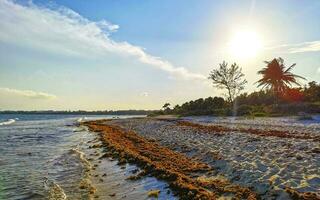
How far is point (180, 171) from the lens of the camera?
41.8ft

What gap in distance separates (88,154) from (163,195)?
1184cm

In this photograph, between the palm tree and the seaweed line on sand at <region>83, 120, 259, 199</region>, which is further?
the palm tree

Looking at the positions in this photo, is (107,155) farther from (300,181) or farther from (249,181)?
(300,181)

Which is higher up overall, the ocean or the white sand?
the white sand

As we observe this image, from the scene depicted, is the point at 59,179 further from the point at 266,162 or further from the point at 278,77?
the point at 278,77

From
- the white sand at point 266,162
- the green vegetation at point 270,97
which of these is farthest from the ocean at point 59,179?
the green vegetation at point 270,97

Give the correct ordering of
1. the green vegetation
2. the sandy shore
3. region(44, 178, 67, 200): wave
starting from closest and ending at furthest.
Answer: the sandy shore, region(44, 178, 67, 200): wave, the green vegetation

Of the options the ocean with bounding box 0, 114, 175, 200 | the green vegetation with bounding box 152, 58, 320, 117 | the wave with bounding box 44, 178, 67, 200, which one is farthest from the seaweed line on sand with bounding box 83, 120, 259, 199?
the green vegetation with bounding box 152, 58, 320, 117

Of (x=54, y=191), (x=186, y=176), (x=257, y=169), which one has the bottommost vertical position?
(x=54, y=191)

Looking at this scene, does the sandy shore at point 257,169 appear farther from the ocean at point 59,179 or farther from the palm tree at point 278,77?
the palm tree at point 278,77

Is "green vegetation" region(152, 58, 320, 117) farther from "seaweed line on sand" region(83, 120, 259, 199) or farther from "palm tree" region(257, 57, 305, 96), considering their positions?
"seaweed line on sand" region(83, 120, 259, 199)

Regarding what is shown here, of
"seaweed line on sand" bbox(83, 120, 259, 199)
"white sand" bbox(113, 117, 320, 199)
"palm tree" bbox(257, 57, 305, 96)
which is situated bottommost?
"seaweed line on sand" bbox(83, 120, 259, 199)

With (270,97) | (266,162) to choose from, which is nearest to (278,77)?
(270,97)

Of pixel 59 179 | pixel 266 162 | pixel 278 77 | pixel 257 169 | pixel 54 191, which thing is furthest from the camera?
pixel 278 77
